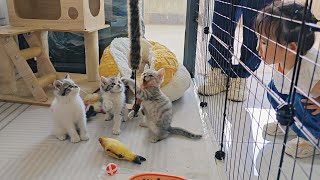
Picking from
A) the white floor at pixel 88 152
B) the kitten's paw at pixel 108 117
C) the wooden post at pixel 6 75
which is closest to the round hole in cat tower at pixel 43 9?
the wooden post at pixel 6 75

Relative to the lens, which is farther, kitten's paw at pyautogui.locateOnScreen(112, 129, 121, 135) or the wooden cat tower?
the wooden cat tower

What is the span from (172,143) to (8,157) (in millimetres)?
723

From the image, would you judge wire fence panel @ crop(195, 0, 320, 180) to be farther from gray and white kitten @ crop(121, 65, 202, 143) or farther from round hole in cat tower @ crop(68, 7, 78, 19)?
round hole in cat tower @ crop(68, 7, 78, 19)

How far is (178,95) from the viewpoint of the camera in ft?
5.93

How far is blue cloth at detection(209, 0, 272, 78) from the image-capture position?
5.14ft

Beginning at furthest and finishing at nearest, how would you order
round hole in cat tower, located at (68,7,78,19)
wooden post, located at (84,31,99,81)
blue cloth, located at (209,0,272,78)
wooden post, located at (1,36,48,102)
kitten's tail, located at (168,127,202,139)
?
wooden post, located at (84,31,99,81)
round hole in cat tower, located at (68,7,78,19)
wooden post, located at (1,36,48,102)
blue cloth, located at (209,0,272,78)
kitten's tail, located at (168,127,202,139)

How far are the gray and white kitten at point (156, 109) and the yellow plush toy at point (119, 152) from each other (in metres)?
0.18

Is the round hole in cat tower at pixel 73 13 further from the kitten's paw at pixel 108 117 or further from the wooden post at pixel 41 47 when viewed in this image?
the kitten's paw at pixel 108 117

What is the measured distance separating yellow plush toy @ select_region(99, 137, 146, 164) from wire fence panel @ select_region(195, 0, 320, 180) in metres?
0.35

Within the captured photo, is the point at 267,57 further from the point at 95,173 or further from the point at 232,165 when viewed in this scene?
the point at 95,173

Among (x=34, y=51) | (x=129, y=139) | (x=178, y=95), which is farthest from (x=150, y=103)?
(x=34, y=51)

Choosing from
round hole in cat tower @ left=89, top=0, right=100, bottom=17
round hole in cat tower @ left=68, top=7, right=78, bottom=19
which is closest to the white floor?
round hole in cat tower @ left=68, top=7, right=78, bottom=19

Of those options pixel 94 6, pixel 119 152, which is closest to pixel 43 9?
pixel 94 6

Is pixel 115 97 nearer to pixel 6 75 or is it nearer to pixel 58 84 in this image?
pixel 58 84
